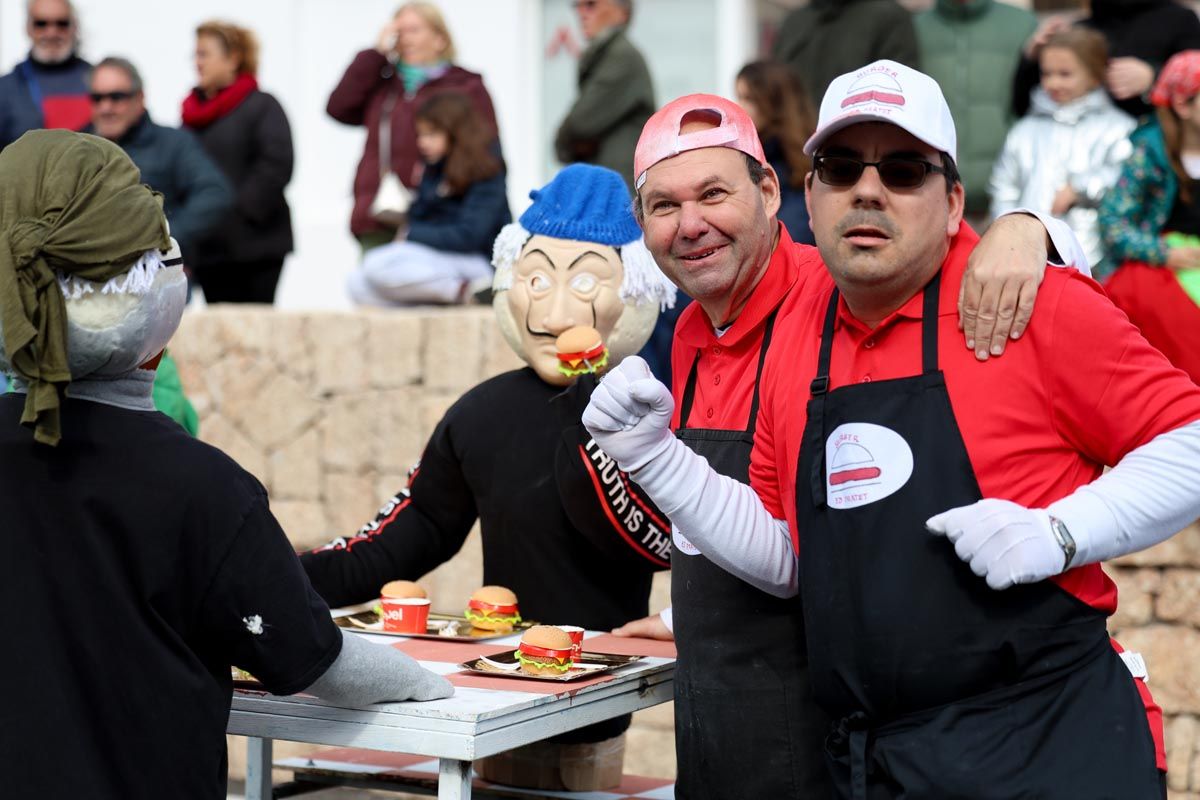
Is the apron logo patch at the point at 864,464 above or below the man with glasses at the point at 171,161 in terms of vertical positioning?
below

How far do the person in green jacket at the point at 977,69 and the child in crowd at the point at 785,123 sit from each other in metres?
0.85

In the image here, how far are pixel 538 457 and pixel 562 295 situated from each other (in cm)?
34

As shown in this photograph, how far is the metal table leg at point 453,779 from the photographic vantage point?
2.61m

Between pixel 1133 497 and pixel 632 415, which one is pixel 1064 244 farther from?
pixel 632 415

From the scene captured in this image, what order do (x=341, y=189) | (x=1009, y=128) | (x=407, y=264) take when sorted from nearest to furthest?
1. (x=1009, y=128)
2. (x=407, y=264)
3. (x=341, y=189)

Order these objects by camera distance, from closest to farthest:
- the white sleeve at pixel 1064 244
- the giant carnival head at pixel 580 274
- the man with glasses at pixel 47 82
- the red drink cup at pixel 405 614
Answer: the white sleeve at pixel 1064 244, the red drink cup at pixel 405 614, the giant carnival head at pixel 580 274, the man with glasses at pixel 47 82

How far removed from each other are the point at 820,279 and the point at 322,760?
1721 millimetres

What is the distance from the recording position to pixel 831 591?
239cm

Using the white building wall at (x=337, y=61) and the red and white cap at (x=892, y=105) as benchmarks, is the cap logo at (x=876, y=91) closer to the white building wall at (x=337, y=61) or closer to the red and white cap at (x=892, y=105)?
the red and white cap at (x=892, y=105)

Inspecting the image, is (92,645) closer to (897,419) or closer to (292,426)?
(897,419)

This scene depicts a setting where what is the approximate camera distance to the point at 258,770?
3260 mm

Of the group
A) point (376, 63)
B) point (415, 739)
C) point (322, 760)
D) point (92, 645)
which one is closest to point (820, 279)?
point (415, 739)

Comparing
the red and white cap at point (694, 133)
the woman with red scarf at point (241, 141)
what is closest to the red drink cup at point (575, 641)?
the red and white cap at point (694, 133)

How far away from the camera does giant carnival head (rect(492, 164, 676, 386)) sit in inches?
142
